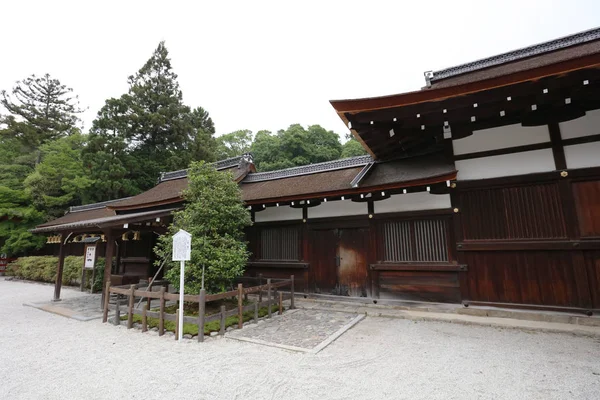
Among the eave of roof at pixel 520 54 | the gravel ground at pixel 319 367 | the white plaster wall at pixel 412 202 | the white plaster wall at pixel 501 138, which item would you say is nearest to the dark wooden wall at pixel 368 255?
the white plaster wall at pixel 412 202

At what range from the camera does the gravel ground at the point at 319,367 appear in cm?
306

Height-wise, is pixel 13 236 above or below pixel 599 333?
above

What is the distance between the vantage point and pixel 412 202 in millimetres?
6957

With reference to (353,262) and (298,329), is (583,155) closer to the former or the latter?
(353,262)

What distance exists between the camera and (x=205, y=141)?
21.9 meters

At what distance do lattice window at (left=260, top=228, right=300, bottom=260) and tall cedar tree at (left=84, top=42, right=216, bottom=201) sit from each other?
13859mm

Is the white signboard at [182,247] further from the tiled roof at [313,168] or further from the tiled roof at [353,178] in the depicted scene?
the tiled roof at [313,168]

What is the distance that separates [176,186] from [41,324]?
6.95 meters

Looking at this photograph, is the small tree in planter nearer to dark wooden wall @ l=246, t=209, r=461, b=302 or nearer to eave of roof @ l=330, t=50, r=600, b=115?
dark wooden wall @ l=246, t=209, r=461, b=302

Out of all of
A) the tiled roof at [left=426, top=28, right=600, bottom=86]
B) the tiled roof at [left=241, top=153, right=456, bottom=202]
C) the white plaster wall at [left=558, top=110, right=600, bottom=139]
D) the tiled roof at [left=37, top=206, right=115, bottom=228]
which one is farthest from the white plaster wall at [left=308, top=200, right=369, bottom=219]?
the tiled roof at [left=37, top=206, right=115, bottom=228]

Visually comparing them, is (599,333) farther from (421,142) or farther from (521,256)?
(421,142)

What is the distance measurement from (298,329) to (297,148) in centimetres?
2415

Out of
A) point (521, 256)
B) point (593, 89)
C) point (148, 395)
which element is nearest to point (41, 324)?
point (148, 395)

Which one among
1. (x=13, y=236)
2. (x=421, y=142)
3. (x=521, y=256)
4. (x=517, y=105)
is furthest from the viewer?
(x=13, y=236)
